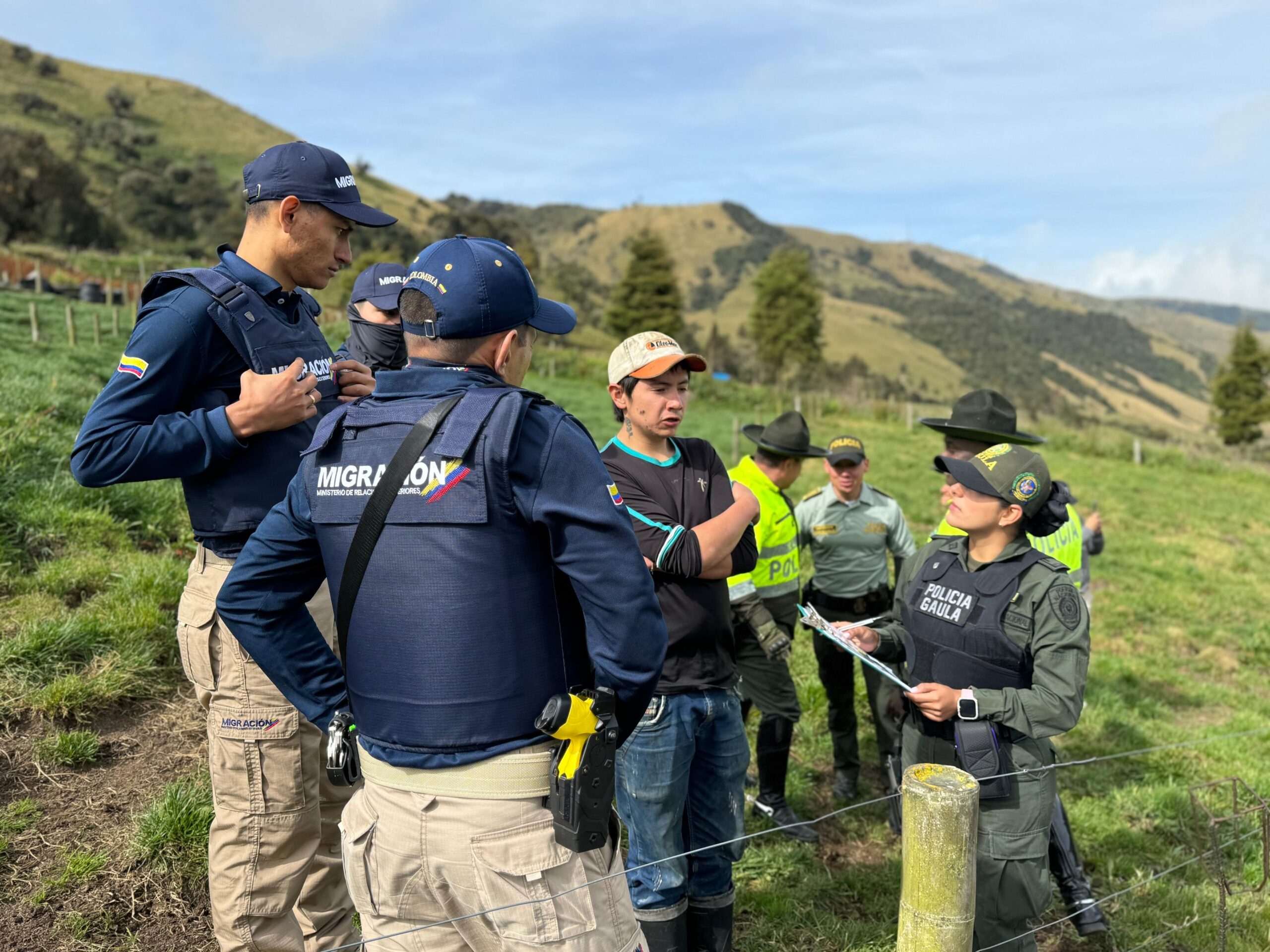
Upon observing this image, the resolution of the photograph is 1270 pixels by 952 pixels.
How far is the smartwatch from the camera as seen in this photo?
309 cm

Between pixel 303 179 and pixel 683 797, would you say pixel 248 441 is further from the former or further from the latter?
pixel 683 797

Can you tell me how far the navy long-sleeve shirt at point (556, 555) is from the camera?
186 centimetres

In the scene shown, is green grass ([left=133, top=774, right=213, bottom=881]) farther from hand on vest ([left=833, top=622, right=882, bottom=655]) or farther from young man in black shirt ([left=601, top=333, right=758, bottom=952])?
hand on vest ([left=833, top=622, right=882, bottom=655])

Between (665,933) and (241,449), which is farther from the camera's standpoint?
(665,933)

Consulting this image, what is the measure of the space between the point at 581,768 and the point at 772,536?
3465mm

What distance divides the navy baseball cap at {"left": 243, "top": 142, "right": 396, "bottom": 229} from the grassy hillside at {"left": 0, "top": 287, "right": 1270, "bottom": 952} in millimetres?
2774

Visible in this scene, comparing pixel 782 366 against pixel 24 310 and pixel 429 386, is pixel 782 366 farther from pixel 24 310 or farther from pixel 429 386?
pixel 429 386

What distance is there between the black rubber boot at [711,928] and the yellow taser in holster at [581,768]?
1834 millimetres

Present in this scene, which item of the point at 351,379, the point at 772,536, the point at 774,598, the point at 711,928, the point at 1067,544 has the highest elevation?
the point at 351,379

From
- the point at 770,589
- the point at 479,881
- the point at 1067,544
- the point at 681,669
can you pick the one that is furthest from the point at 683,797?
the point at 1067,544

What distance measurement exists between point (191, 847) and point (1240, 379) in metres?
60.3

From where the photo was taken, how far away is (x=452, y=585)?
6.11 ft

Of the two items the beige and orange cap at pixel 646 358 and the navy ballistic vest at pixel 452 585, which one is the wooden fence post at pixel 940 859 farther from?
the beige and orange cap at pixel 646 358

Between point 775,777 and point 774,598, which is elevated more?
point 774,598
